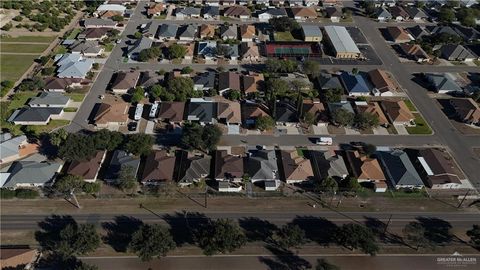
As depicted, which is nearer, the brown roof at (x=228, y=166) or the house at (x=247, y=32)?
the brown roof at (x=228, y=166)

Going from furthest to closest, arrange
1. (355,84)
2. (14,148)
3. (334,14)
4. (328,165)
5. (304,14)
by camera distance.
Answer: (304,14) → (334,14) → (355,84) → (14,148) → (328,165)

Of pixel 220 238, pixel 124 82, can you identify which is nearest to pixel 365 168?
pixel 220 238

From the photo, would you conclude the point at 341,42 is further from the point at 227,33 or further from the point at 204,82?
the point at 204,82

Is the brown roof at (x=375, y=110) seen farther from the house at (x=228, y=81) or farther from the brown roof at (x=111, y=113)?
the brown roof at (x=111, y=113)

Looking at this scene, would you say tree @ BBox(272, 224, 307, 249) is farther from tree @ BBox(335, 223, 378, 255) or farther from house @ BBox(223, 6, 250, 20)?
house @ BBox(223, 6, 250, 20)

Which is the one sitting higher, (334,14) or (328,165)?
(334,14)

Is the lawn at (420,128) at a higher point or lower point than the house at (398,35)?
lower

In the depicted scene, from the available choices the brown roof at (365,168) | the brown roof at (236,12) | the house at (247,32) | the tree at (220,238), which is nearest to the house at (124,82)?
the house at (247,32)
